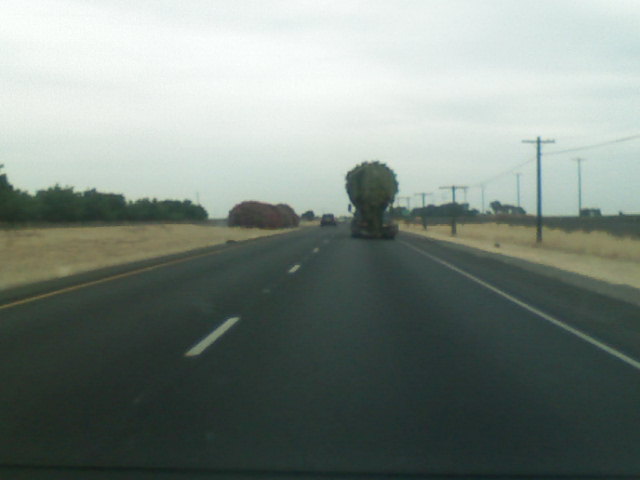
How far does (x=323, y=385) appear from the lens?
731 cm

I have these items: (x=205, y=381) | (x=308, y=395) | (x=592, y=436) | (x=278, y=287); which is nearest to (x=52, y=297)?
(x=278, y=287)

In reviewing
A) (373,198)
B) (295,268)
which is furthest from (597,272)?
(373,198)

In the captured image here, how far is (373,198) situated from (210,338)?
34.7 m

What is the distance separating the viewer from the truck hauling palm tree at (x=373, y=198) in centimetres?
4439

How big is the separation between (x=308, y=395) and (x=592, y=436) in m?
2.54

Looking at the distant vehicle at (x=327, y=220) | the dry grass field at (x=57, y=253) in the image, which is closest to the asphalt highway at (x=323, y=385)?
the dry grass field at (x=57, y=253)

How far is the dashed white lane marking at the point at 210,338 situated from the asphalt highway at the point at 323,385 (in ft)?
0.16

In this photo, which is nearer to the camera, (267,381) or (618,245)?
(267,381)

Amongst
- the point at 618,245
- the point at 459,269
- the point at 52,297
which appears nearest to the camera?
the point at 52,297

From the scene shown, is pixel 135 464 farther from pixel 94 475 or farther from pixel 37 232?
pixel 37 232

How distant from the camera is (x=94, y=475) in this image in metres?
4.94

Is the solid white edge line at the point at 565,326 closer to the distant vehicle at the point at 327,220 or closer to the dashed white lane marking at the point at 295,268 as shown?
the dashed white lane marking at the point at 295,268

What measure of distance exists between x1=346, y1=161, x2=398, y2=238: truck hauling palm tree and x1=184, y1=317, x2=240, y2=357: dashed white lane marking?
109 feet

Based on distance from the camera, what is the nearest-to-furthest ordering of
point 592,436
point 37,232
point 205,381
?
point 592,436 < point 205,381 < point 37,232
